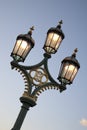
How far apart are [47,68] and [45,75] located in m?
0.24

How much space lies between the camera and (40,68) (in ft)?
28.8

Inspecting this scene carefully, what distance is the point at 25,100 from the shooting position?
8047 mm

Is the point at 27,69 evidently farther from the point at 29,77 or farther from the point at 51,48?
the point at 51,48

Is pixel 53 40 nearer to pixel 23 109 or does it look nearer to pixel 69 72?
pixel 69 72

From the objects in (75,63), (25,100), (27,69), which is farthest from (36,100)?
(75,63)

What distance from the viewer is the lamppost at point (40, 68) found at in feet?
27.1

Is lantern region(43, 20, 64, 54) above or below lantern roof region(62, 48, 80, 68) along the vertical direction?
above

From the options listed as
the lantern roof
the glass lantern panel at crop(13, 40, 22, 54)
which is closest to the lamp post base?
the glass lantern panel at crop(13, 40, 22, 54)

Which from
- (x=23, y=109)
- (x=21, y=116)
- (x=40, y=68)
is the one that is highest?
(x=40, y=68)

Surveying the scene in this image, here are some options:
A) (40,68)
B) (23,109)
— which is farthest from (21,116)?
(40,68)

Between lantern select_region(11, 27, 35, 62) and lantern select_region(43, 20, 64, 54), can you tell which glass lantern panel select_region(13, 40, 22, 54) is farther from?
lantern select_region(43, 20, 64, 54)

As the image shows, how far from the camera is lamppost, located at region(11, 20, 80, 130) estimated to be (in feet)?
27.1

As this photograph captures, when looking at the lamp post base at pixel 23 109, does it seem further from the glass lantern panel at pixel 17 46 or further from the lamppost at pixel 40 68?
the glass lantern panel at pixel 17 46

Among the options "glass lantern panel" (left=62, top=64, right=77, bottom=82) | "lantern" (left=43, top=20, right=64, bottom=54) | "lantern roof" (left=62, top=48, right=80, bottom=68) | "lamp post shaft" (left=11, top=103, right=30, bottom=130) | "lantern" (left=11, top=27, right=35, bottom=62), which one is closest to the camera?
"lamp post shaft" (left=11, top=103, right=30, bottom=130)
